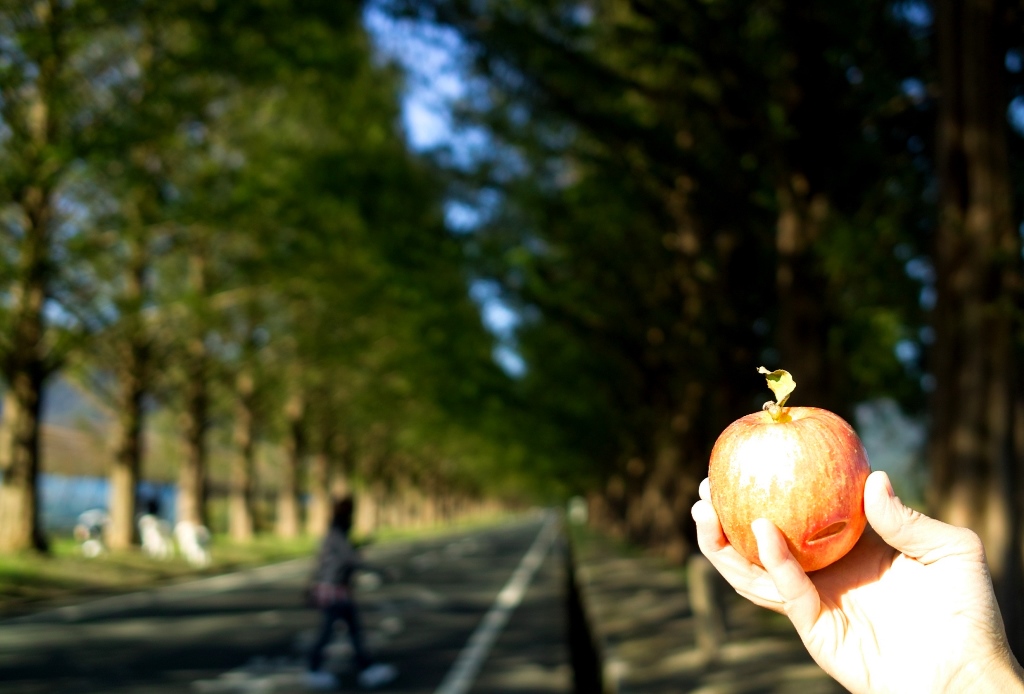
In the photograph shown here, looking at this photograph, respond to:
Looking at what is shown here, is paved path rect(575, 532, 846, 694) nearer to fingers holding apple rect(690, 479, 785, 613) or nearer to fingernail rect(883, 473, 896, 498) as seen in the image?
fingers holding apple rect(690, 479, 785, 613)

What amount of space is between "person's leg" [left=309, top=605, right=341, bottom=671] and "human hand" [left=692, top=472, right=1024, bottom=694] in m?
Answer: 9.29

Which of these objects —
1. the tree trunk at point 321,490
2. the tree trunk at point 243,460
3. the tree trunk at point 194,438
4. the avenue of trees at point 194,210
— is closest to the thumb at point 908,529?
the avenue of trees at point 194,210

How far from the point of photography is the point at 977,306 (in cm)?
778

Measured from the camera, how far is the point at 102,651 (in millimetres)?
12305

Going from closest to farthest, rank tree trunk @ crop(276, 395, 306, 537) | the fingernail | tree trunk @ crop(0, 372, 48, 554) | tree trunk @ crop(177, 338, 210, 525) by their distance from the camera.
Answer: the fingernail
tree trunk @ crop(0, 372, 48, 554)
tree trunk @ crop(177, 338, 210, 525)
tree trunk @ crop(276, 395, 306, 537)

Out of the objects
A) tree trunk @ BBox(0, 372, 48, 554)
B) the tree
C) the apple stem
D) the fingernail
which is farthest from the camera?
tree trunk @ BBox(0, 372, 48, 554)

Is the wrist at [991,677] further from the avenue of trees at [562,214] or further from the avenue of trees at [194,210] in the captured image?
the avenue of trees at [194,210]

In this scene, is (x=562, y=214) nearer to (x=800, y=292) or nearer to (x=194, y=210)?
(x=194, y=210)

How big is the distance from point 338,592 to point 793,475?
9773 millimetres

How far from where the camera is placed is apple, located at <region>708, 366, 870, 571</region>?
86.9 inches

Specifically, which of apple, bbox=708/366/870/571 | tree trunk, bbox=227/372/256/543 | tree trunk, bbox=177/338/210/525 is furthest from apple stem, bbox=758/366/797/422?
tree trunk, bbox=227/372/256/543

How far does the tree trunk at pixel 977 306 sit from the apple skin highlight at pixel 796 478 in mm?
5761

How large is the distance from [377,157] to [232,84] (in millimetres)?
4556

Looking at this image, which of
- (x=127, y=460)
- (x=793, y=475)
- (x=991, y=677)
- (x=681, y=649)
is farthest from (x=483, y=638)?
(x=127, y=460)
